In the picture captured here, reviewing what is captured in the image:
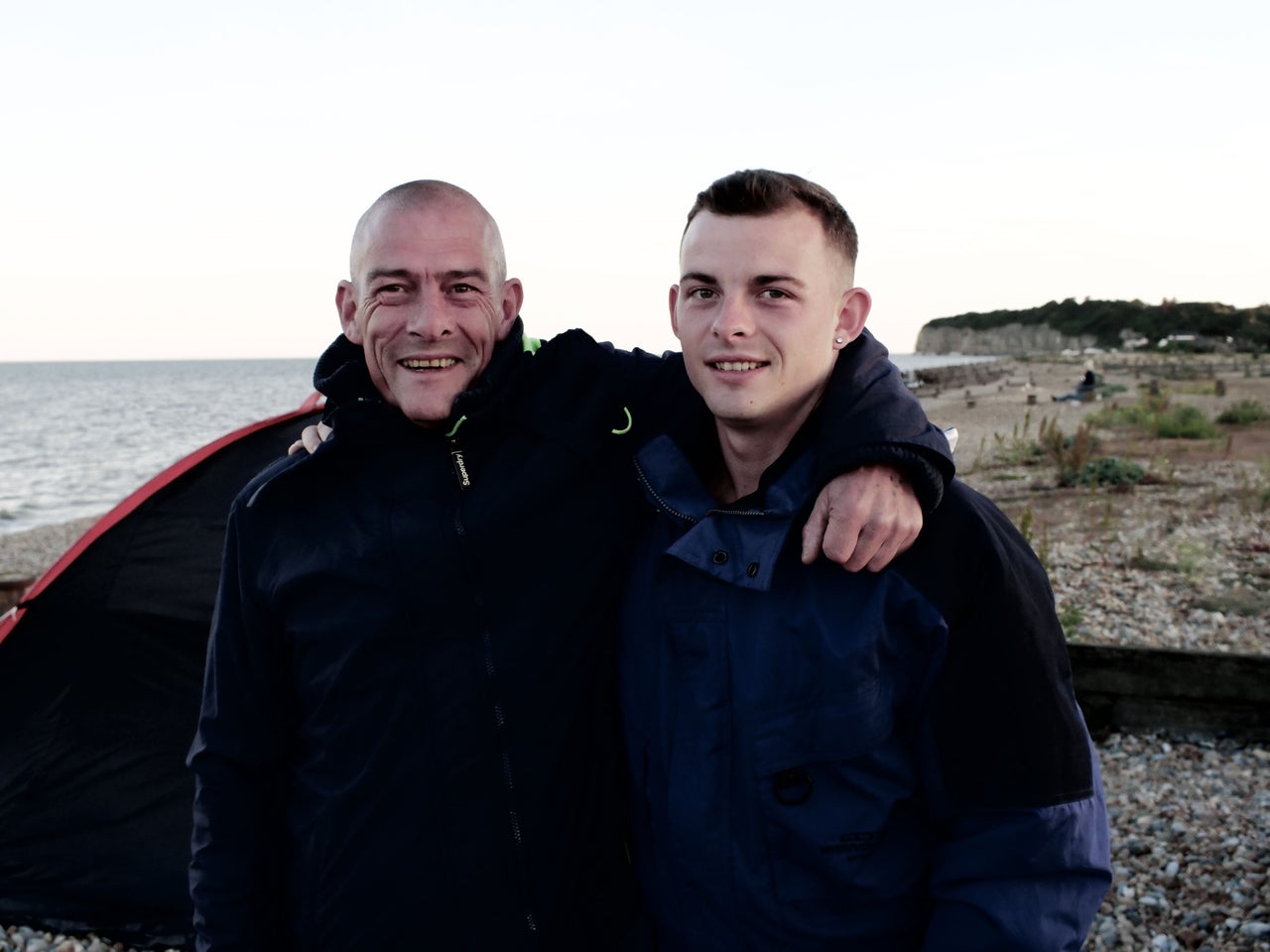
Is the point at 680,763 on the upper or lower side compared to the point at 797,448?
lower

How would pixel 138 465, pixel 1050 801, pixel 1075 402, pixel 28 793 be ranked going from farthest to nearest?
pixel 138 465 → pixel 1075 402 → pixel 28 793 → pixel 1050 801

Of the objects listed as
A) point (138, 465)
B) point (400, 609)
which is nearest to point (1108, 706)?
point (400, 609)

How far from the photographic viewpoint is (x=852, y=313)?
2139mm

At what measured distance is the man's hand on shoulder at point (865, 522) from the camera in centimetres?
175

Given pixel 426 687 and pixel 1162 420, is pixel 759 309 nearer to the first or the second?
pixel 426 687

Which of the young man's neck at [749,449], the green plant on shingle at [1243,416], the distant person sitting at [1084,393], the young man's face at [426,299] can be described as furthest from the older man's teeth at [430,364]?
the distant person sitting at [1084,393]

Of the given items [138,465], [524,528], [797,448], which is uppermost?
[797,448]

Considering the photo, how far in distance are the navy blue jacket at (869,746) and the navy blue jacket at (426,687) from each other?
29cm

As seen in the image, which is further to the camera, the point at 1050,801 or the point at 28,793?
the point at 28,793

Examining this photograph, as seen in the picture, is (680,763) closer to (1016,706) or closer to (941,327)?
(1016,706)

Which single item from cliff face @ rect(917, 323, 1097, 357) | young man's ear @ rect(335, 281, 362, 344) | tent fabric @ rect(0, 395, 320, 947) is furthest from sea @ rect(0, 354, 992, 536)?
cliff face @ rect(917, 323, 1097, 357)

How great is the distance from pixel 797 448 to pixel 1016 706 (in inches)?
26.0

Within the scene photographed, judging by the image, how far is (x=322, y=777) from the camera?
2.21m

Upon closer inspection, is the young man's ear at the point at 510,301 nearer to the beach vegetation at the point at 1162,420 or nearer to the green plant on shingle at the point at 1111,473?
the green plant on shingle at the point at 1111,473
